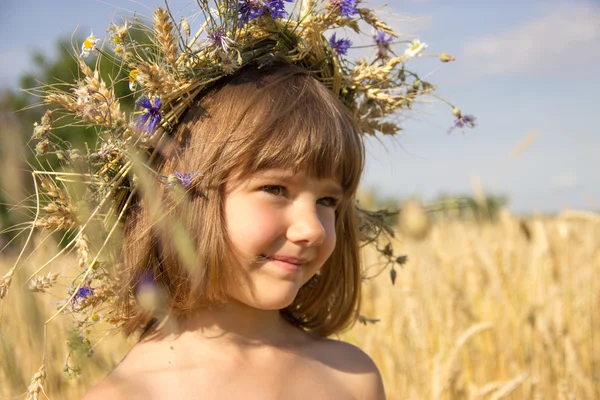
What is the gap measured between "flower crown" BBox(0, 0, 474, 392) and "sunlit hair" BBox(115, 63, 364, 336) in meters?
0.05

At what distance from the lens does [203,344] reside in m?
1.57

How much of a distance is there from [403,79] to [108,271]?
0.92 m

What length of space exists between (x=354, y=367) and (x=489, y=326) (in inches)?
22.8

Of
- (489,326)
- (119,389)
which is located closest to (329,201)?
(119,389)

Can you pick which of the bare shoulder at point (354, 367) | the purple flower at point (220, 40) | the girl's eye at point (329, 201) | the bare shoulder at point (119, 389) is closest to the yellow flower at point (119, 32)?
the purple flower at point (220, 40)

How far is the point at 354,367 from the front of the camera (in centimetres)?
183

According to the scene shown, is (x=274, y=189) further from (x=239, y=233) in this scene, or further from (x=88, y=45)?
(x=88, y=45)

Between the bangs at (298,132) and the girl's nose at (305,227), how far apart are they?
0.34 ft

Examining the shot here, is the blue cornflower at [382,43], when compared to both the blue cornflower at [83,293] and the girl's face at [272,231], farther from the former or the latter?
the blue cornflower at [83,293]

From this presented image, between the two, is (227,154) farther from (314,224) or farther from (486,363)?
(486,363)

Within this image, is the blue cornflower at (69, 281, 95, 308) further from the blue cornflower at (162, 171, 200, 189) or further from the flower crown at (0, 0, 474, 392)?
the blue cornflower at (162, 171, 200, 189)

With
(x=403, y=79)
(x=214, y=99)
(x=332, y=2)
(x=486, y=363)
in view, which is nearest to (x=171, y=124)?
(x=214, y=99)

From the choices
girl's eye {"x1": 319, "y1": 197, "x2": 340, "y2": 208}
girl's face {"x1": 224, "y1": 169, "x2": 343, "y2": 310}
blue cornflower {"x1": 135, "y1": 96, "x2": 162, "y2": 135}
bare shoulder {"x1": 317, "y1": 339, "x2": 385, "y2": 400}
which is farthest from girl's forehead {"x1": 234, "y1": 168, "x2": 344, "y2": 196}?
bare shoulder {"x1": 317, "y1": 339, "x2": 385, "y2": 400}

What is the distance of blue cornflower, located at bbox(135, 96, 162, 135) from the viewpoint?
1.45 metres
